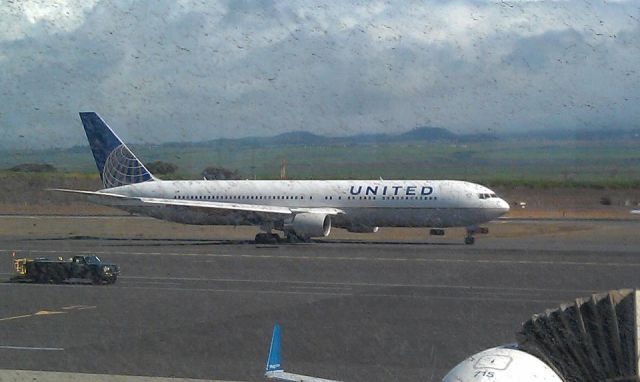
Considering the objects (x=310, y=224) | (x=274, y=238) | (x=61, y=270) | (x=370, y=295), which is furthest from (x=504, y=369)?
(x=274, y=238)

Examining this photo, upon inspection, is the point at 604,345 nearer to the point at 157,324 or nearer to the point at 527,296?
the point at 157,324

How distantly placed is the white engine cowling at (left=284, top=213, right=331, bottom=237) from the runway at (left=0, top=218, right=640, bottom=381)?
3196 millimetres

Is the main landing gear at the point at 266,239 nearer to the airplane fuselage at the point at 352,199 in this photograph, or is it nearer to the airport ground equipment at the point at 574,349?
the airplane fuselage at the point at 352,199

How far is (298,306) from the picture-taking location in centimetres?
1859

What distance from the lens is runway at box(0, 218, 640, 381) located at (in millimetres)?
12438

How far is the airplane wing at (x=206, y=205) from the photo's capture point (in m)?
42.0

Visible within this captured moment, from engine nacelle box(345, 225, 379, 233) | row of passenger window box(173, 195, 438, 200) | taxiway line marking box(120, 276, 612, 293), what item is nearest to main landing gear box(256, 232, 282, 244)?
row of passenger window box(173, 195, 438, 200)

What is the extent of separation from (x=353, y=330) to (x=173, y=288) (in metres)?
8.08

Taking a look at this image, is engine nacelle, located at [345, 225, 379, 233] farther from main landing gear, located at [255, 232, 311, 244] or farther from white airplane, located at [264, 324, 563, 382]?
white airplane, located at [264, 324, 563, 382]

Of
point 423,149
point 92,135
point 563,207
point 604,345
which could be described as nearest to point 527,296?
point 423,149

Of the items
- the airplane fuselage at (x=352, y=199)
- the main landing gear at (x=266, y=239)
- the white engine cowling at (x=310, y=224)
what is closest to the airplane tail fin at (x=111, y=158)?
the airplane fuselage at (x=352, y=199)

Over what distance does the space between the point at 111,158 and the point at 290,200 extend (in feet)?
38.0

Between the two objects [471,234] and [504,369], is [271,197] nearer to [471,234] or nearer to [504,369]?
[471,234]

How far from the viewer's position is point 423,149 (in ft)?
89.4
